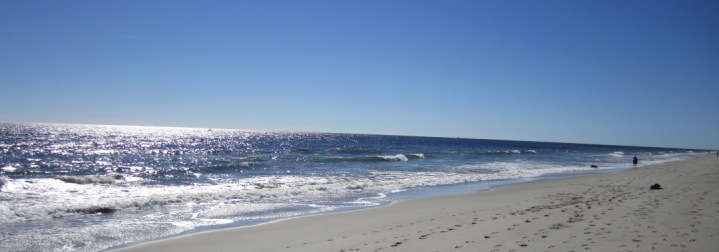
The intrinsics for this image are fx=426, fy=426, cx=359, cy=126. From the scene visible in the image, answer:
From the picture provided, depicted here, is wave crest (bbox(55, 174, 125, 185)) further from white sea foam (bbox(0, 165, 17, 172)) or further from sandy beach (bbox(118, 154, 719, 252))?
sandy beach (bbox(118, 154, 719, 252))

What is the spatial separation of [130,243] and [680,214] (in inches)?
449

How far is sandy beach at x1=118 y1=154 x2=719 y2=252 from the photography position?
269 inches

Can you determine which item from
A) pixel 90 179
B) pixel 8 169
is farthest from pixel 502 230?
pixel 8 169

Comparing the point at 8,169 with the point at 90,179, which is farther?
the point at 8,169

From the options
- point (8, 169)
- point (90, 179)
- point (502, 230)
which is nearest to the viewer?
point (502, 230)

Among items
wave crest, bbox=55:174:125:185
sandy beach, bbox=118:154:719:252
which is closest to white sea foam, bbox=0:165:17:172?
wave crest, bbox=55:174:125:185

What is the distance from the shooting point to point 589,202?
12211mm

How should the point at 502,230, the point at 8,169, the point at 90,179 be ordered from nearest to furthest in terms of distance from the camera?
the point at 502,230 < the point at 90,179 < the point at 8,169

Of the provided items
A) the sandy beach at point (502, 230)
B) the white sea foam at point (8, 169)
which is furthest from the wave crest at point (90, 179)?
the sandy beach at point (502, 230)

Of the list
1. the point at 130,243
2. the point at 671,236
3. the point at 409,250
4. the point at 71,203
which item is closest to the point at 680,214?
the point at 671,236

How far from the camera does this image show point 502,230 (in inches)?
330

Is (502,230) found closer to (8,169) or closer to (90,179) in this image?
(90,179)

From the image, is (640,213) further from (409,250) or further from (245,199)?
(245,199)

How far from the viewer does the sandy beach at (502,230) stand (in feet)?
22.4
